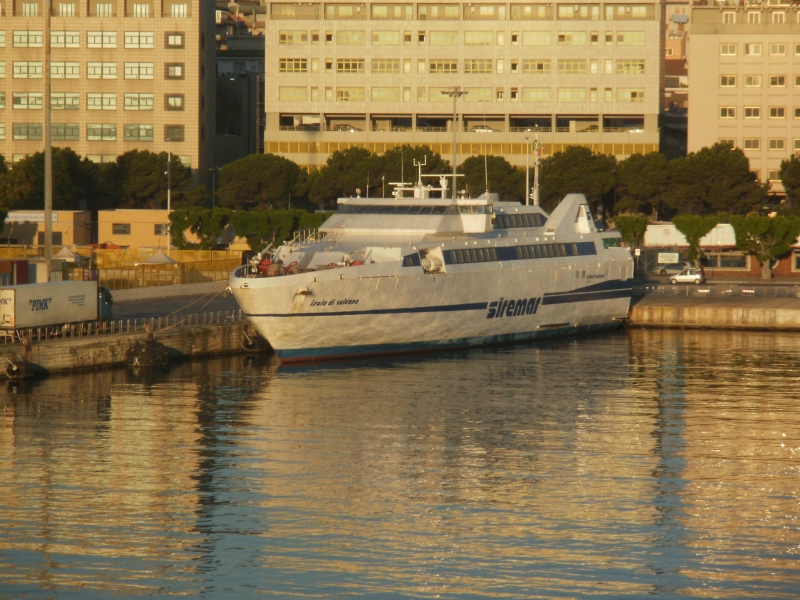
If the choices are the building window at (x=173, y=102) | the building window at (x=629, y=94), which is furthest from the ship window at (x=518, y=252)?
the building window at (x=173, y=102)

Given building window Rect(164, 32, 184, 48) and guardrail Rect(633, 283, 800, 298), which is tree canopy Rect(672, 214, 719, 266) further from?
building window Rect(164, 32, 184, 48)

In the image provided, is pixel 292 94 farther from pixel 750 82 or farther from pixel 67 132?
pixel 750 82

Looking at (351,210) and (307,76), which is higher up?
(307,76)

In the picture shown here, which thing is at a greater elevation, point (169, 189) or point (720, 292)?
point (169, 189)

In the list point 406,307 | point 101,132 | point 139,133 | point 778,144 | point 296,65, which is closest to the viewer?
point 406,307

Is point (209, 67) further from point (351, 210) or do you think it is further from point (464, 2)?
point (351, 210)

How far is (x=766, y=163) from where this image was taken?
126 meters

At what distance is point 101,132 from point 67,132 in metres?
3.81

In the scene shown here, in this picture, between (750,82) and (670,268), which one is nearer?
(670,268)

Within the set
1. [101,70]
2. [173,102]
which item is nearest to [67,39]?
[101,70]

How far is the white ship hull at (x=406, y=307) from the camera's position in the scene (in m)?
48.5

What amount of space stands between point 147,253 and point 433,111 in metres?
51.4

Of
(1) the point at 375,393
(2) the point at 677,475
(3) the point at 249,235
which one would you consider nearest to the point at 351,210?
(1) the point at 375,393

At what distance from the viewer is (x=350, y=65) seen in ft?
432
